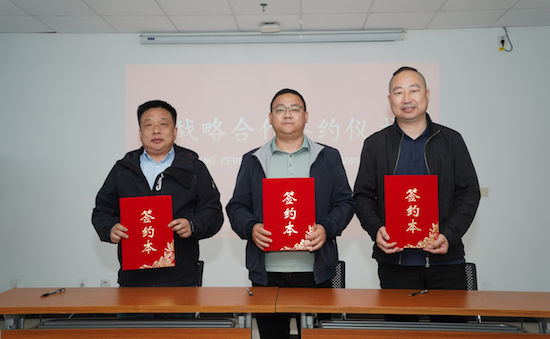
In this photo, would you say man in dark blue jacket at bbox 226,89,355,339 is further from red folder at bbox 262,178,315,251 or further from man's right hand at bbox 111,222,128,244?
man's right hand at bbox 111,222,128,244

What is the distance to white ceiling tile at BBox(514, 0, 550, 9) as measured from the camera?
11.5ft

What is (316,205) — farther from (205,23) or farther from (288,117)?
(205,23)

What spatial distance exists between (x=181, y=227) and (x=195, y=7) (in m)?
2.47

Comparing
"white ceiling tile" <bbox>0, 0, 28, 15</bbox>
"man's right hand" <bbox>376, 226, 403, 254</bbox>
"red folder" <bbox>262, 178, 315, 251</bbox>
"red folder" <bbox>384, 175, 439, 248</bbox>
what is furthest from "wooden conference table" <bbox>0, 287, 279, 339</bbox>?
"white ceiling tile" <bbox>0, 0, 28, 15</bbox>

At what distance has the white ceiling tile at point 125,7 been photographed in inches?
→ 137

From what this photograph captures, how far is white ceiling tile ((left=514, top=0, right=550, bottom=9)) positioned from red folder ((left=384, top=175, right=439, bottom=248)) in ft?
9.35

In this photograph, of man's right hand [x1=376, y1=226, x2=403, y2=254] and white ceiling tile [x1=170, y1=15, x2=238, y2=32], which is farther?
white ceiling tile [x1=170, y1=15, x2=238, y2=32]

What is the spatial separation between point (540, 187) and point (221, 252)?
11.5 ft

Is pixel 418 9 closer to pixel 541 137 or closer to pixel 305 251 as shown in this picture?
pixel 541 137

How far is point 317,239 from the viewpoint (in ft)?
5.91

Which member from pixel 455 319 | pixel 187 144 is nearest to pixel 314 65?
pixel 187 144

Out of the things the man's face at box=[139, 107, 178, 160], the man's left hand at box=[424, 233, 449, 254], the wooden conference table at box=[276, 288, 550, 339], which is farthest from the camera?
the man's face at box=[139, 107, 178, 160]

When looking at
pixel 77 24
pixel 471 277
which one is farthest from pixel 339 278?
pixel 77 24

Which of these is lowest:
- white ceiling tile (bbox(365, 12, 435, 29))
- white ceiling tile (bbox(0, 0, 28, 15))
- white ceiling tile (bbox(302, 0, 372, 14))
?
white ceiling tile (bbox(365, 12, 435, 29))
